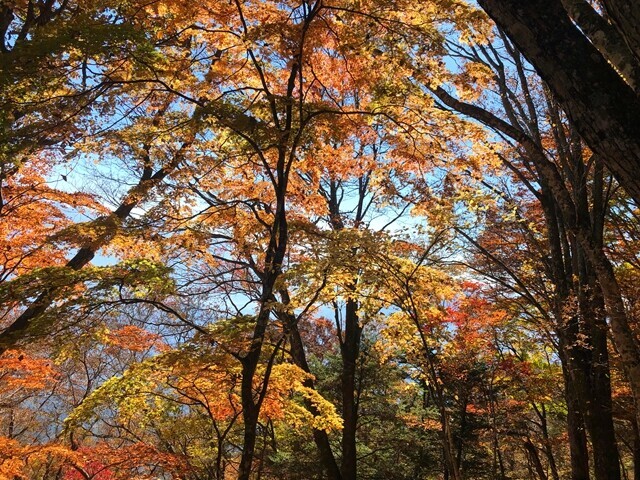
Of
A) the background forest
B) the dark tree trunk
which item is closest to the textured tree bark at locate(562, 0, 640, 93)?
the background forest

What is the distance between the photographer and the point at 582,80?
1.62m

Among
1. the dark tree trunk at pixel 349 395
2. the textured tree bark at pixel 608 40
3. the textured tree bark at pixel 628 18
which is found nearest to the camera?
the textured tree bark at pixel 628 18

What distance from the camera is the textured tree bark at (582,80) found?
1.52m

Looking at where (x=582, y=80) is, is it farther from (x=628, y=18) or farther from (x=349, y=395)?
(x=349, y=395)

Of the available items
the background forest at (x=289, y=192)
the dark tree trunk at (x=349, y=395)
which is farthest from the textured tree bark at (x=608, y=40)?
the dark tree trunk at (x=349, y=395)

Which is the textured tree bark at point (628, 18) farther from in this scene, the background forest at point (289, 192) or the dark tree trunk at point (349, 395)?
the dark tree trunk at point (349, 395)

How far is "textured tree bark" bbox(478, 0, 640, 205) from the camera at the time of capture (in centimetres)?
152

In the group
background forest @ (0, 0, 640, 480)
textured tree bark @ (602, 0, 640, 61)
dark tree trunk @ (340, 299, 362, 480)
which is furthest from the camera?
dark tree trunk @ (340, 299, 362, 480)

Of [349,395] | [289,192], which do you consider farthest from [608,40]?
[349,395]

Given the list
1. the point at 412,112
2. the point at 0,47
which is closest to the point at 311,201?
the point at 412,112

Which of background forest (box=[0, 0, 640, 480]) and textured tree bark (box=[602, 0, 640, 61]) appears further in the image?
background forest (box=[0, 0, 640, 480])

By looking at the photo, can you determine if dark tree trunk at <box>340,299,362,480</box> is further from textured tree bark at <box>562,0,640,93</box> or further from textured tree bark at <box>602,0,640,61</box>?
textured tree bark at <box>602,0,640,61</box>

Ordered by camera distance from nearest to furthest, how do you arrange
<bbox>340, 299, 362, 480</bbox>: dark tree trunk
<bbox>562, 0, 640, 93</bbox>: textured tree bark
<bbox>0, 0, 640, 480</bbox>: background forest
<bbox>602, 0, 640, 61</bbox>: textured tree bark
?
1. <bbox>602, 0, 640, 61</bbox>: textured tree bark
2. <bbox>562, 0, 640, 93</bbox>: textured tree bark
3. <bbox>0, 0, 640, 480</bbox>: background forest
4. <bbox>340, 299, 362, 480</bbox>: dark tree trunk

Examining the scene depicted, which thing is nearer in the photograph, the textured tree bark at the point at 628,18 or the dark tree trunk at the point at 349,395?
the textured tree bark at the point at 628,18
